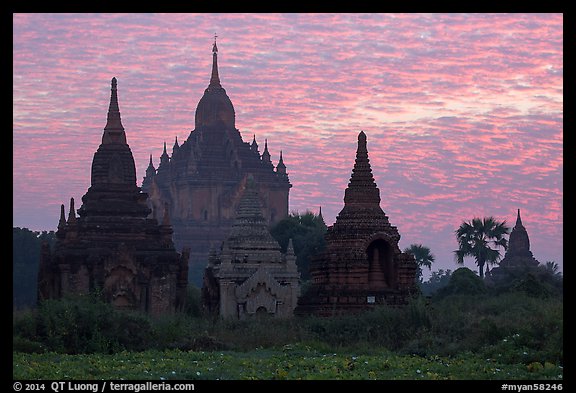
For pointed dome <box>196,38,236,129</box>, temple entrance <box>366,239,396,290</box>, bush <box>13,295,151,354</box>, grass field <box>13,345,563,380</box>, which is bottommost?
grass field <box>13,345,563,380</box>

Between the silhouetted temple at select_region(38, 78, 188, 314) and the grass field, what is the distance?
65.9 feet

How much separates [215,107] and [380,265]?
202 ft

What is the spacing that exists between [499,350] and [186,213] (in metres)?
78.8

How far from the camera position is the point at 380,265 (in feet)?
147

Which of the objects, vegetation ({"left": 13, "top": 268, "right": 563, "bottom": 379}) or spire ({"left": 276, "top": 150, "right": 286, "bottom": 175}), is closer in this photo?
vegetation ({"left": 13, "top": 268, "right": 563, "bottom": 379})

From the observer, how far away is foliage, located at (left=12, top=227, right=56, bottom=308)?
3103 inches

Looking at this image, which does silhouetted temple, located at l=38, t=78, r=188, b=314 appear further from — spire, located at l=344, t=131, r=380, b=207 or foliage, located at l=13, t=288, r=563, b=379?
foliage, located at l=13, t=288, r=563, b=379

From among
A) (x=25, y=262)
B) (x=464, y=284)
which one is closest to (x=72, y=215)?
(x=464, y=284)

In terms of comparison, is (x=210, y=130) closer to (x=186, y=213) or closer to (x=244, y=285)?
(x=186, y=213)

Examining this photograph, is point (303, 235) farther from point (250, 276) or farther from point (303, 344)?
point (303, 344)

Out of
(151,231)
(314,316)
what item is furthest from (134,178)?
(314,316)

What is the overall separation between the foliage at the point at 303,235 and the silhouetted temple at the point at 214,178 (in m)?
11.6

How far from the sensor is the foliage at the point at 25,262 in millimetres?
78812

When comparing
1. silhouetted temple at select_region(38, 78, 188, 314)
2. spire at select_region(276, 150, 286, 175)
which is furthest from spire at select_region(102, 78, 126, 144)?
spire at select_region(276, 150, 286, 175)
